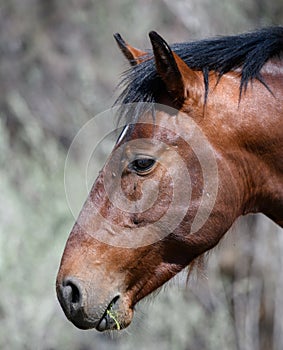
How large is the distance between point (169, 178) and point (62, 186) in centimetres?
604

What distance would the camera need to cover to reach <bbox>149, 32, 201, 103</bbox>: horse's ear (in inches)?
121

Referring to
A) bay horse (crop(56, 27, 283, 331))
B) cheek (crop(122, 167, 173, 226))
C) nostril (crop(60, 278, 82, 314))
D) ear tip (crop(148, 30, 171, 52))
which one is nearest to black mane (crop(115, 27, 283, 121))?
bay horse (crop(56, 27, 283, 331))

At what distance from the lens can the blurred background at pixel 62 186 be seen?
7.38 metres

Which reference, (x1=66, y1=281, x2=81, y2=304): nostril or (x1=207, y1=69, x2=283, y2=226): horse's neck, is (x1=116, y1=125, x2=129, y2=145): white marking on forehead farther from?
(x1=66, y1=281, x2=81, y2=304): nostril

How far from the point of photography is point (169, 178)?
3166 mm

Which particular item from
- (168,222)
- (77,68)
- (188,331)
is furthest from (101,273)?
(77,68)

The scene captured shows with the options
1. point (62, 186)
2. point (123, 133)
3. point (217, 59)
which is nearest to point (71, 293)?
point (123, 133)

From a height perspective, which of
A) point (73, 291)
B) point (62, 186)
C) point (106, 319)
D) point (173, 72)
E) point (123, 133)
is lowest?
point (62, 186)

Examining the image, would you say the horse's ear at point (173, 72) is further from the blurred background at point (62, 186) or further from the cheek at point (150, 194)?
the blurred background at point (62, 186)

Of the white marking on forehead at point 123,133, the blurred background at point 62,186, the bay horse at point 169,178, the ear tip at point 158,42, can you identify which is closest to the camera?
the ear tip at point 158,42

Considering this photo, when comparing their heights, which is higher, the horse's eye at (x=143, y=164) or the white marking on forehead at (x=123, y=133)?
the white marking on forehead at (x=123, y=133)

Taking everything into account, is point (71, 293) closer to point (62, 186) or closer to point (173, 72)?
point (173, 72)

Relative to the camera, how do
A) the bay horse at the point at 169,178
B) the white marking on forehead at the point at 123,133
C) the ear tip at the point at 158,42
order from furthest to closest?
1. the white marking on forehead at the point at 123,133
2. the bay horse at the point at 169,178
3. the ear tip at the point at 158,42

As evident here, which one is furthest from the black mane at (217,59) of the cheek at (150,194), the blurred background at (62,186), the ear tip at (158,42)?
the blurred background at (62,186)
